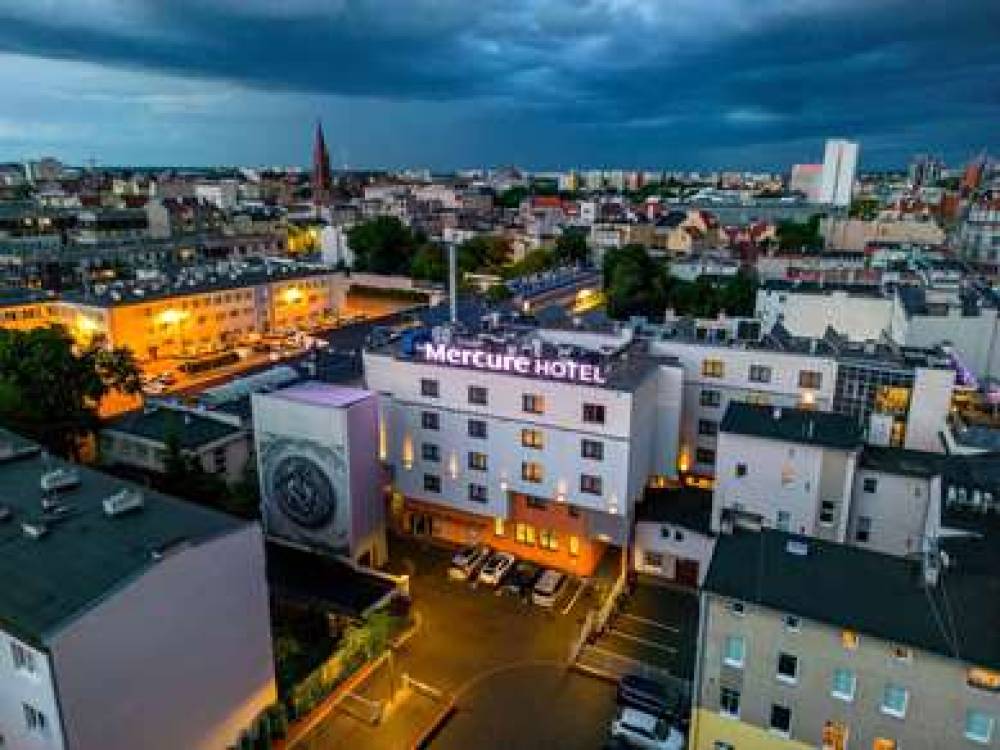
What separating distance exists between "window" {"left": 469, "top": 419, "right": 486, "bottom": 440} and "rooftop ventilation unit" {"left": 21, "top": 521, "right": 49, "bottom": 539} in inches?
996

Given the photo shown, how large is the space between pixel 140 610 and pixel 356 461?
18708 mm

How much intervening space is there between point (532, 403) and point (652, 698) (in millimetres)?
18614

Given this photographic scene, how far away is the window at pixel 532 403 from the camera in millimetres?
44578

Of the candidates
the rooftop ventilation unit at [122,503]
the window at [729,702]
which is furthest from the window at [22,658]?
the window at [729,702]

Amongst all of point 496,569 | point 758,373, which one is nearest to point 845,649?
point 496,569

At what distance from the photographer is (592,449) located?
143ft

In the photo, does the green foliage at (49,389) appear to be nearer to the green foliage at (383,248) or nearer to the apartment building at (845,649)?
the apartment building at (845,649)

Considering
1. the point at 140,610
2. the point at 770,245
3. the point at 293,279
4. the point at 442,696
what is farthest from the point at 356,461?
the point at 770,245

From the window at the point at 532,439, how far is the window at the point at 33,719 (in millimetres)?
28723

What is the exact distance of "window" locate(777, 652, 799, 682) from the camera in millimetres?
26891

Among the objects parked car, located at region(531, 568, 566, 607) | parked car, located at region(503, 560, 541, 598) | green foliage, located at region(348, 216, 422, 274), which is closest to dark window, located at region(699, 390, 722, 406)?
parked car, located at region(531, 568, 566, 607)

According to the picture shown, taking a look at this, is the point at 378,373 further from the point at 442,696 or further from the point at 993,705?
the point at 993,705

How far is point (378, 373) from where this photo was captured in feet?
162

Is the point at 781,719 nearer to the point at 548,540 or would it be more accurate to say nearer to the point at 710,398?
the point at 548,540
